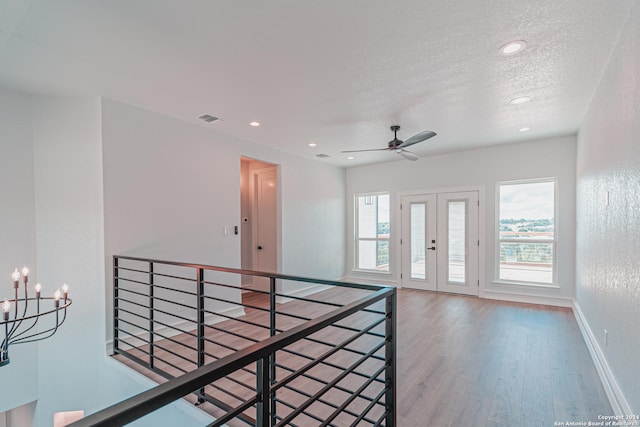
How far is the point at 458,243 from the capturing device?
5.72m

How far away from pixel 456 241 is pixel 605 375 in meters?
3.37

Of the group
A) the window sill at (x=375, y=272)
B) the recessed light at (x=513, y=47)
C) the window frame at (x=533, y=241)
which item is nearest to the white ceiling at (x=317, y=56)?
the recessed light at (x=513, y=47)

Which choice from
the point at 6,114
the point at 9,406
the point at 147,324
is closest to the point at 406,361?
the point at 147,324

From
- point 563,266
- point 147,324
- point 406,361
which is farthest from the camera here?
point 563,266

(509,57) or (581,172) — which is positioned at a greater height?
(509,57)

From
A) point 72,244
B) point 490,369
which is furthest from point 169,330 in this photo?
point 490,369

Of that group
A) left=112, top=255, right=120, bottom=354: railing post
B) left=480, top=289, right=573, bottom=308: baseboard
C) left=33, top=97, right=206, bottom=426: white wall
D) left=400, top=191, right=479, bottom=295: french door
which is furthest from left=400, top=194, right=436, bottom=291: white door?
left=33, top=97, right=206, bottom=426: white wall

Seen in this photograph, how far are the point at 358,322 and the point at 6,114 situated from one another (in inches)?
177

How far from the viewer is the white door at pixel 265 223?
573 centimetres

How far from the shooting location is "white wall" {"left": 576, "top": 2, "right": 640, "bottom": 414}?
183 cm

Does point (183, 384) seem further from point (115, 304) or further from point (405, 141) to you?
point (405, 141)

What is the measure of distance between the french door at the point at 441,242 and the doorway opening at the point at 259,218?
8.74 feet

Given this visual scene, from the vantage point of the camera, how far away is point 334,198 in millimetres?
6719

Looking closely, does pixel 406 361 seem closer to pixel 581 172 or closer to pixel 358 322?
pixel 358 322
